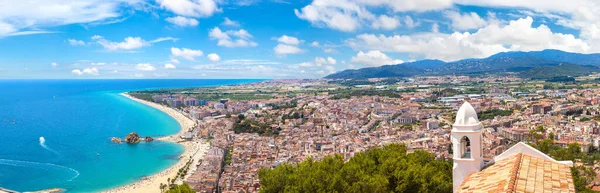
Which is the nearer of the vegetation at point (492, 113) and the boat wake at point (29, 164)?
the boat wake at point (29, 164)

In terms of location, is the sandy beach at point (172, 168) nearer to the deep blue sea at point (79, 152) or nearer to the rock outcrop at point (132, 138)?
the deep blue sea at point (79, 152)

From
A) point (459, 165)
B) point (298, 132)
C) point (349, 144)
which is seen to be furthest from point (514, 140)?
point (459, 165)

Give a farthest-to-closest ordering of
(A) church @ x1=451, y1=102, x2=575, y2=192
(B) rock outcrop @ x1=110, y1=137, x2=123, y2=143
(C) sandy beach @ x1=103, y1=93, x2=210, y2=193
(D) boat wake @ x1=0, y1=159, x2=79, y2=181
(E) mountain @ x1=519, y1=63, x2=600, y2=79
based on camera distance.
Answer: (E) mountain @ x1=519, y1=63, x2=600, y2=79 < (B) rock outcrop @ x1=110, y1=137, x2=123, y2=143 < (D) boat wake @ x1=0, y1=159, x2=79, y2=181 < (C) sandy beach @ x1=103, y1=93, x2=210, y2=193 < (A) church @ x1=451, y1=102, x2=575, y2=192

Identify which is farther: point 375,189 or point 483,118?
point 483,118

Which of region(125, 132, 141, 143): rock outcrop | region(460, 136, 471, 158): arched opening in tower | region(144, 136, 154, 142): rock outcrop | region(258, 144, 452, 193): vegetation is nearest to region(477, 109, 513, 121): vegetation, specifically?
region(144, 136, 154, 142): rock outcrop

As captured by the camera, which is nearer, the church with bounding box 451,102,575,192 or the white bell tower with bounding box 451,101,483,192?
the church with bounding box 451,102,575,192

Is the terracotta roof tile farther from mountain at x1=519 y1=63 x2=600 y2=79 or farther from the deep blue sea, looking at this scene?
mountain at x1=519 y1=63 x2=600 y2=79

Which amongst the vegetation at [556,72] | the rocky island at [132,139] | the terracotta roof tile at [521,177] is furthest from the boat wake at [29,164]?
the vegetation at [556,72]

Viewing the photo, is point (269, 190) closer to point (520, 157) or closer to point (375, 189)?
point (375, 189)
